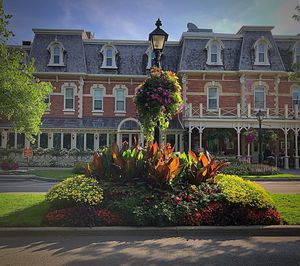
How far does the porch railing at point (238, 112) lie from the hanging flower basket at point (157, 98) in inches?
645

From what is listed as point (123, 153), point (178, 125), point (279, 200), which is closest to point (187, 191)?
point (123, 153)

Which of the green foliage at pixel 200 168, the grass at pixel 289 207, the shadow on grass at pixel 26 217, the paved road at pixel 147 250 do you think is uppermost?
the green foliage at pixel 200 168

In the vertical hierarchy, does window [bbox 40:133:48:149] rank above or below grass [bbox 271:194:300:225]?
above

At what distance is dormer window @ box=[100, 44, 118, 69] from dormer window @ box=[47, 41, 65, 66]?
334cm

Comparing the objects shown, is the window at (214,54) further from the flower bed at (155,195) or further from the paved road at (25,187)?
the flower bed at (155,195)

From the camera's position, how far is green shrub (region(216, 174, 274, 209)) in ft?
23.0

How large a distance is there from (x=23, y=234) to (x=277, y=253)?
15.2 ft

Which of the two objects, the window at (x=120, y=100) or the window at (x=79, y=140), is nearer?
the window at (x=79, y=140)

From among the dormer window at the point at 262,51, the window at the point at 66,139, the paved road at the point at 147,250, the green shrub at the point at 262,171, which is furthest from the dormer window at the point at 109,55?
the paved road at the point at 147,250

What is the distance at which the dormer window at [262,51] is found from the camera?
27484 mm

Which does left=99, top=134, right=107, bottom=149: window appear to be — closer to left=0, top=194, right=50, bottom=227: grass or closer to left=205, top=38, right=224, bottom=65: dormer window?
left=205, top=38, right=224, bottom=65: dormer window

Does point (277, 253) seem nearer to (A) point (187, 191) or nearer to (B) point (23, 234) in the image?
(A) point (187, 191)

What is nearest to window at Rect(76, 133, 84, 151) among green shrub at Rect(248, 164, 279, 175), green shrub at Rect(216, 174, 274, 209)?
green shrub at Rect(248, 164, 279, 175)

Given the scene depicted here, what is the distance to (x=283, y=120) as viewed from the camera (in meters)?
25.5
